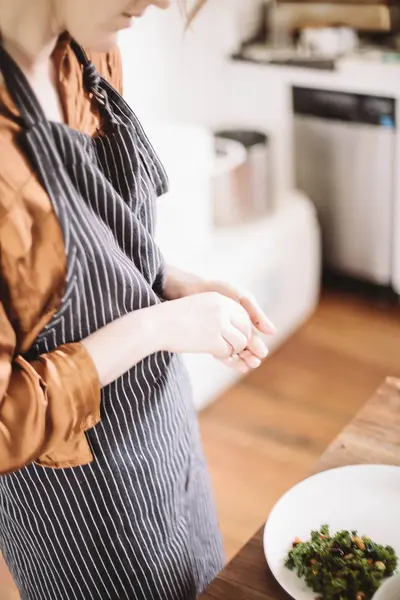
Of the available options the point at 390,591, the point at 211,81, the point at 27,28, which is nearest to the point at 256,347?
the point at 390,591

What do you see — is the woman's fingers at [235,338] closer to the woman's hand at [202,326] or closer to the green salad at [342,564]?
the woman's hand at [202,326]

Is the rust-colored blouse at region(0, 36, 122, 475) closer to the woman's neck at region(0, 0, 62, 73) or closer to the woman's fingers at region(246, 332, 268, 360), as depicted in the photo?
the woman's neck at region(0, 0, 62, 73)

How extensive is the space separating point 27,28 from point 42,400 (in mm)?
370

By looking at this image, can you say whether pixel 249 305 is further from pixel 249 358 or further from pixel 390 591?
pixel 390 591

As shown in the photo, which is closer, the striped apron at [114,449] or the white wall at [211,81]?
the striped apron at [114,449]

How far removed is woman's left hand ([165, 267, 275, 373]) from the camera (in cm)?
92

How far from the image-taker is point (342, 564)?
30.9 inches

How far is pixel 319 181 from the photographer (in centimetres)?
281

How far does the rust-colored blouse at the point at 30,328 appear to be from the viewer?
705 millimetres

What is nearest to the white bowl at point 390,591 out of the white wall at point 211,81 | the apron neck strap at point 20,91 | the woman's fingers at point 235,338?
the woman's fingers at point 235,338

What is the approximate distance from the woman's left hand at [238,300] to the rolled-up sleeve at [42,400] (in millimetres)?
213

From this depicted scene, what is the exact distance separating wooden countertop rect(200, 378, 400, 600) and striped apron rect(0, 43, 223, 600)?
0.48 ft

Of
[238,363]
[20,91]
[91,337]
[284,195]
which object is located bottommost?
[284,195]

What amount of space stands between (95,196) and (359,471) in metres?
0.46
